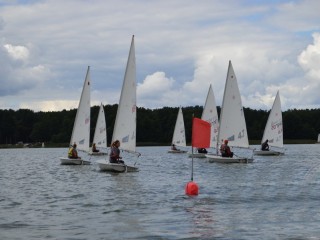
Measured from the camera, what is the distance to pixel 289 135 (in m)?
169

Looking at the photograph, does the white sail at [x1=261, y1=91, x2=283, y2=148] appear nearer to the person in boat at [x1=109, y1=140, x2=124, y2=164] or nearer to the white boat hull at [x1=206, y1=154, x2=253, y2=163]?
the white boat hull at [x1=206, y1=154, x2=253, y2=163]

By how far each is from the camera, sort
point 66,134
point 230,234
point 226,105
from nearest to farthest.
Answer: point 230,234, point 226,105, point 66,134

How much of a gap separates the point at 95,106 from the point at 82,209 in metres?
153

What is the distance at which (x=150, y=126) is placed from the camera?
534 ft

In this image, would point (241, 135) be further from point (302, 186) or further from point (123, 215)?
point (123, 215)

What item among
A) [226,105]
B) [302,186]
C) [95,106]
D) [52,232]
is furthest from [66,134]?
[52,232]

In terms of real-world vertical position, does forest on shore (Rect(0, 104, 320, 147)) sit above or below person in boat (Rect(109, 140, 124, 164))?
above

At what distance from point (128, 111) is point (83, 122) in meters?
15.3

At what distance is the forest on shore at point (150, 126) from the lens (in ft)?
536

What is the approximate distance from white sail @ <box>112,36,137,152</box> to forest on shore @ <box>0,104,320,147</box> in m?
110

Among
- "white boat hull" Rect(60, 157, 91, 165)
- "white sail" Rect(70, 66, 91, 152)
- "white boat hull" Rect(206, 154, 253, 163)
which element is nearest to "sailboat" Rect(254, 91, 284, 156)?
"white boat hull" Rect(206, 154, 253, 163)

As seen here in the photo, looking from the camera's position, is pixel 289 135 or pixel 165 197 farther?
pixel 289 135

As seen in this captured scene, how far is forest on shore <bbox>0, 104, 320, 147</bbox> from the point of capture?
16338 centimetres

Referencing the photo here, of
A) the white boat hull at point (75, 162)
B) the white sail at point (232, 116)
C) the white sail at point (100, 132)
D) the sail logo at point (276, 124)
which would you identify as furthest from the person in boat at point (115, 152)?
the sail logo at point (276, 124)
